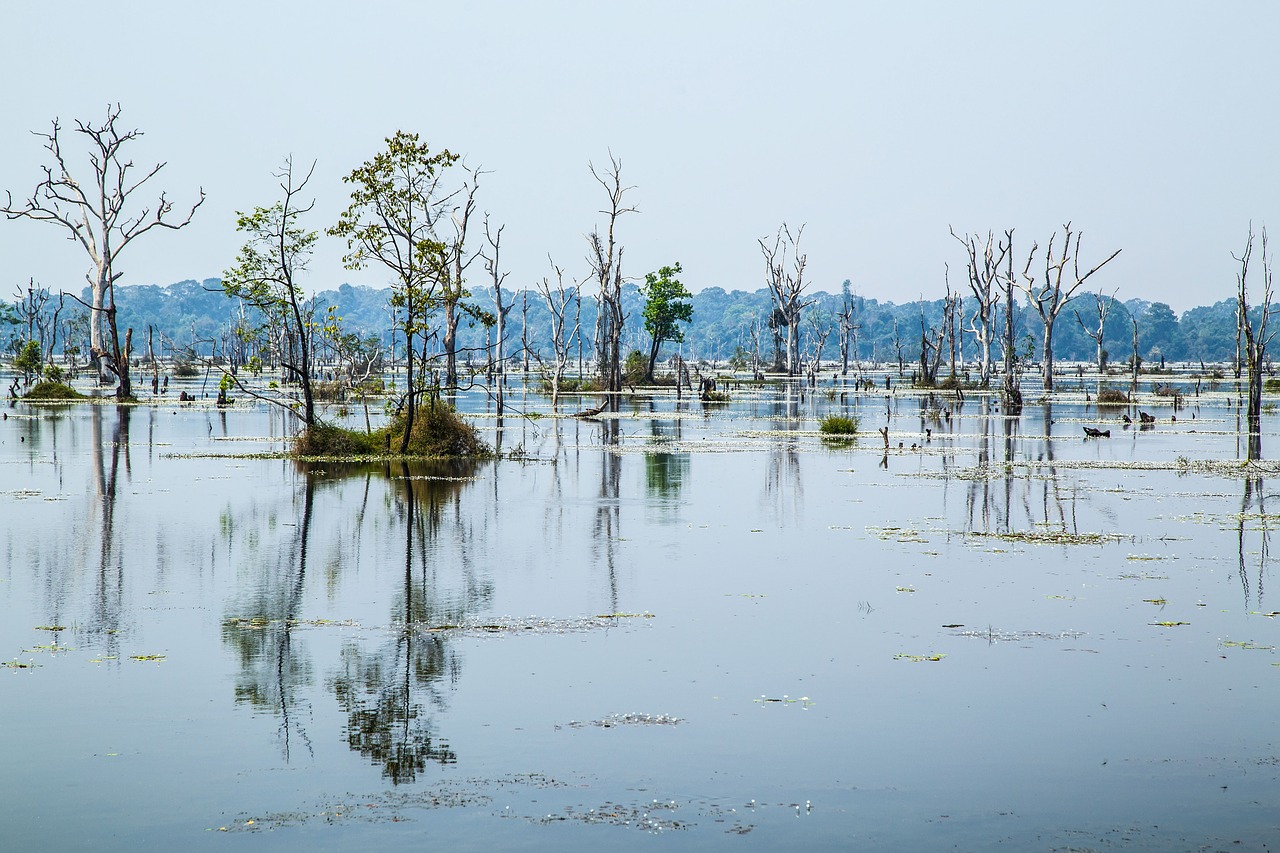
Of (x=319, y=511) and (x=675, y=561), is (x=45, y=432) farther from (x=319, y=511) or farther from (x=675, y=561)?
(x=675, y=561)

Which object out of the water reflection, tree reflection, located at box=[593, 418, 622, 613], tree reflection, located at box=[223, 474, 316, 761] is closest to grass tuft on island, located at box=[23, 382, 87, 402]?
tree reflection, located at box=[593, 418, 622, 613]

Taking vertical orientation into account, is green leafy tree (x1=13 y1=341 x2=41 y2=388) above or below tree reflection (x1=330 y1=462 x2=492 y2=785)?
above

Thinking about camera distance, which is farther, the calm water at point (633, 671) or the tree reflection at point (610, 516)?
the tree reflection at point (610, 516)

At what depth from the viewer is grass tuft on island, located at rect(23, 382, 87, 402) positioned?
57.7 meters

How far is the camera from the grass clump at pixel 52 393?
57969 mm

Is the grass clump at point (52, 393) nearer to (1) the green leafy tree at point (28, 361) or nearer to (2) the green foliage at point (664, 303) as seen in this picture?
(1) the green leafy tree at point (28, 361)

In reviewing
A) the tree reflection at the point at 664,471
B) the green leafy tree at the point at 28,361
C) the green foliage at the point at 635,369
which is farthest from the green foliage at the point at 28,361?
the tree reflection at the point at 664,471

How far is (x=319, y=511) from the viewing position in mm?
19719

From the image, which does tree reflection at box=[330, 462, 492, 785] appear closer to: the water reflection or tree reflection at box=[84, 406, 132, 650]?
the water reflection

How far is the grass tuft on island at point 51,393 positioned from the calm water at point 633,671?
132 ft

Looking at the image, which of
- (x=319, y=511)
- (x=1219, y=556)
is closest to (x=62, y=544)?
(x=319, y=511)

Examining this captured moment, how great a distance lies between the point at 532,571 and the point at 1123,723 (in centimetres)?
739

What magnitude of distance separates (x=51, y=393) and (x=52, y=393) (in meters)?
0.05

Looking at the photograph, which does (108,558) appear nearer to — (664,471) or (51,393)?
(664,471)
